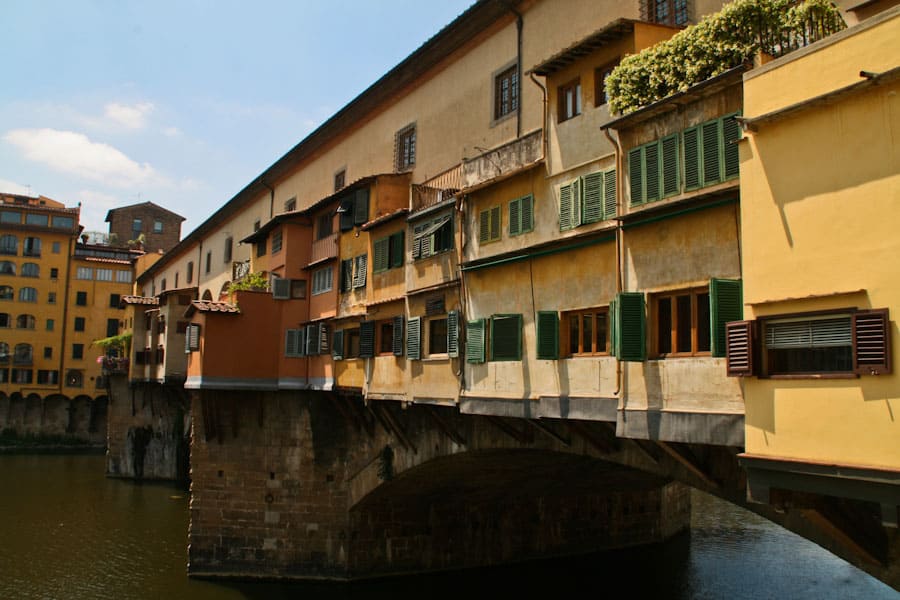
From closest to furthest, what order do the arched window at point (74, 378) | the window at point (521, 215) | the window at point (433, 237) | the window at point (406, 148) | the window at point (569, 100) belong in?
the window at point (569, 100)
the window at point (521, 215)
the window at point (433, 237)
the window at point (406, 148)
the arched window at point (74, 378)

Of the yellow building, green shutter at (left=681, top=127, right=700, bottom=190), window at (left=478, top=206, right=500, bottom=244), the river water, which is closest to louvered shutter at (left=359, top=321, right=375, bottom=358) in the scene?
window at (left=478, top=206, right=500, bottom=244)

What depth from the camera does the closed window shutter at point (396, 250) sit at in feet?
67.4

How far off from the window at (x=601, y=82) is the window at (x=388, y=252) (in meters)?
8.27

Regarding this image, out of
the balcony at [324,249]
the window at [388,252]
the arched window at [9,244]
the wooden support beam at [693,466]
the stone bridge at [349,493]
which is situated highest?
the arched window at [9,244]

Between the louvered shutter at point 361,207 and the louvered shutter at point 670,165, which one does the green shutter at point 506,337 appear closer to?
the louvered shutter at point 670,165

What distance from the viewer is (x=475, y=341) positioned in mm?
15945

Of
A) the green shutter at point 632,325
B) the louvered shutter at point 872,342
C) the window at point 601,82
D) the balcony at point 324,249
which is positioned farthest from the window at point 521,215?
the balcony at point 324,249

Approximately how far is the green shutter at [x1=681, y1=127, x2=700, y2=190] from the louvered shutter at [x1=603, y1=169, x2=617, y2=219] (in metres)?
1.55

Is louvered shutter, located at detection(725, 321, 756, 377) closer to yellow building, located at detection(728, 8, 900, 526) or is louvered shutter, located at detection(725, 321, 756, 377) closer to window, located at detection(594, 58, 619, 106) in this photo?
yellow building, located at detection(728, 8, 900, 526)

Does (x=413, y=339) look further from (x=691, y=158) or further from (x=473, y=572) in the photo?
(x=473, y=572)

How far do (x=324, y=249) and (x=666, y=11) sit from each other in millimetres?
13554

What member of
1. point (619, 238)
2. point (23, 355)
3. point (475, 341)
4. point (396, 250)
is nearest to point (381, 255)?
point (396, 250)

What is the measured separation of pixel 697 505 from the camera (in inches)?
1588

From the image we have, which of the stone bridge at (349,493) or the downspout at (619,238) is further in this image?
the stone bridge at (349,493)
